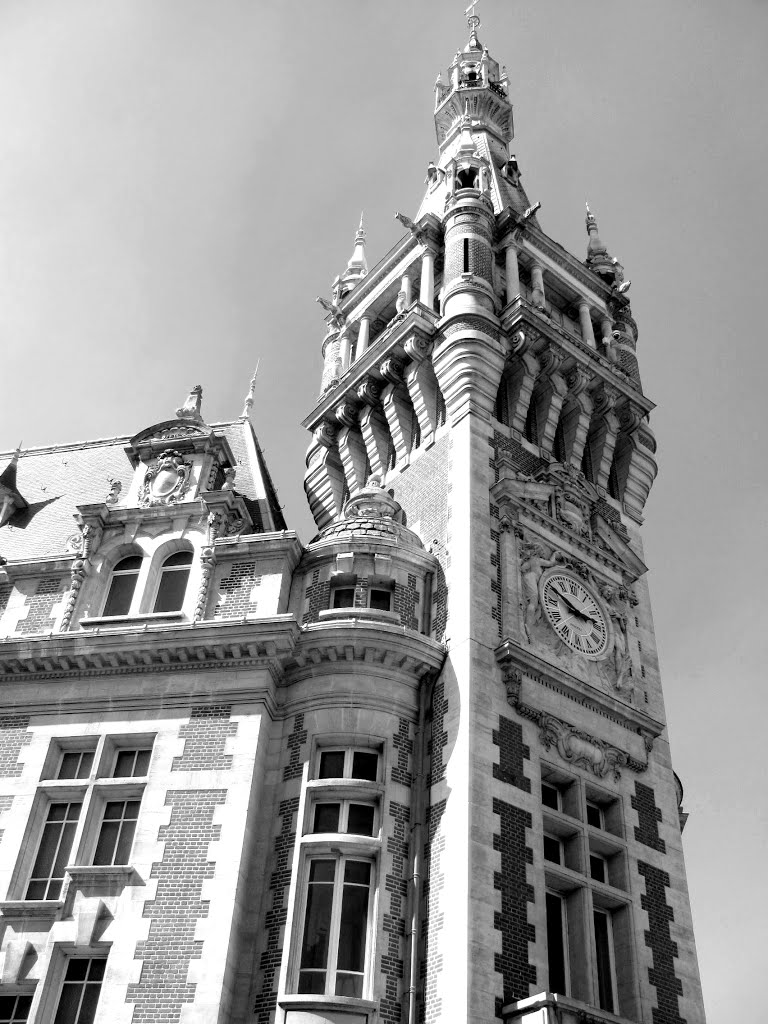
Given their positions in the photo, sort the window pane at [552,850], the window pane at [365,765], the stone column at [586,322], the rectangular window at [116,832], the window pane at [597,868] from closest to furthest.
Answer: the rectangular window at [116,832] < the window pane at [365,765] < the window pane at [552,850] < the window pane at [597,868] < the stone column at [586,322]

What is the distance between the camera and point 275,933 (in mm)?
19922

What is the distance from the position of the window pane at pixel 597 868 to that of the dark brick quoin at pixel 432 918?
4.16 meters

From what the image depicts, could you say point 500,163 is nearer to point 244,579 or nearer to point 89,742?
point 244,579

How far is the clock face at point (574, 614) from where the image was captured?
25.8 m

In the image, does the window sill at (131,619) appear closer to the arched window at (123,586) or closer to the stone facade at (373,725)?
the stone facade at (373,725)

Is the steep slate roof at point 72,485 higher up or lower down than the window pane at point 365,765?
higher up

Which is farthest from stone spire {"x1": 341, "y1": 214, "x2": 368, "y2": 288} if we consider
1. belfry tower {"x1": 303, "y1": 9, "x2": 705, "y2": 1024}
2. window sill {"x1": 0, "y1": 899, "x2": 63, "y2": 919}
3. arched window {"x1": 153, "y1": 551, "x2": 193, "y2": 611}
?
window sill {"x1": 0, "y1": 899, "x2": 63, "y2": 919}

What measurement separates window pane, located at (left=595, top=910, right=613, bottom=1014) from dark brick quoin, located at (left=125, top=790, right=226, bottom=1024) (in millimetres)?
7903

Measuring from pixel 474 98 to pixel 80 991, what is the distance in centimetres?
3775

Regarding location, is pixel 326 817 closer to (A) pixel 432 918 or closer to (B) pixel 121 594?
(A) pixel 432 918

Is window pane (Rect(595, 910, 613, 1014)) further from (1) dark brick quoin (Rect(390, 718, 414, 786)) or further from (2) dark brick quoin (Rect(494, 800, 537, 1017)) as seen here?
(1) dark brick quoin (Rect(390, 718, 414, 786))

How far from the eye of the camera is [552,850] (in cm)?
2298

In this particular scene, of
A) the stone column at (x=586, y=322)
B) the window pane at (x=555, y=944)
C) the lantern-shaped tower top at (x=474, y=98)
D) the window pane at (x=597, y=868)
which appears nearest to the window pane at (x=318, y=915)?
the window pane at (x=555, y=944)

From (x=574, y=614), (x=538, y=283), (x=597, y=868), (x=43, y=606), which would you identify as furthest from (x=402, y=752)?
(x=538, y=283)
